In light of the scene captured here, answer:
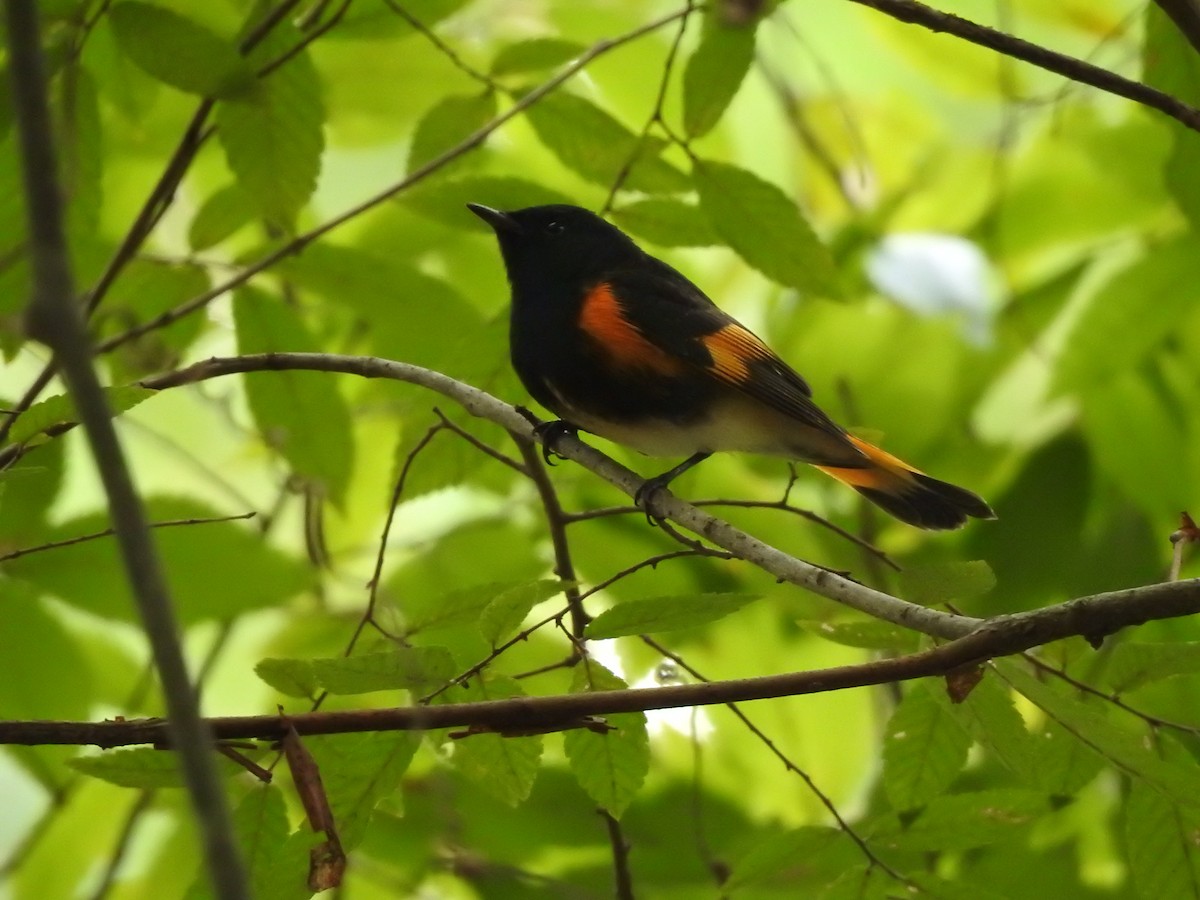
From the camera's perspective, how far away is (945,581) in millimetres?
1388

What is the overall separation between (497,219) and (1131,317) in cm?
125

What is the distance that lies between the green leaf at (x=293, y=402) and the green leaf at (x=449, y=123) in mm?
360

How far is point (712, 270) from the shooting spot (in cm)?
379

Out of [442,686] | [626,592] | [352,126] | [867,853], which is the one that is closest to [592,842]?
[626,592]

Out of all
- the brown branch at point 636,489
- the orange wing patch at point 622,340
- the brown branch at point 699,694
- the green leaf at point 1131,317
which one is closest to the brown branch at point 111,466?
the brown branch at point 699,694

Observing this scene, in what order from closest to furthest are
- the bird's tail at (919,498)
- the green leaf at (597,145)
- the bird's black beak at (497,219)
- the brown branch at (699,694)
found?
1. the brown branch at (699,694)
2. the green leaf at (597,145)
3. the bird's black beak at (497,219)
4. the bird's tail at (919,498)

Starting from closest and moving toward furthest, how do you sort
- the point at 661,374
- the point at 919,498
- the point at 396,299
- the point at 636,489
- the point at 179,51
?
1. the point at 179,51
2. the point at 636,489
3. the point at 396,299
4. the point at 661,374
5. the point at 919,498

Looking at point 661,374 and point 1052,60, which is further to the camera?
point 661,374

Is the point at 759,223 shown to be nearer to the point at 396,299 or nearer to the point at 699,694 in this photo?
the point at 396,299

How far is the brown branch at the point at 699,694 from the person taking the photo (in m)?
1.16

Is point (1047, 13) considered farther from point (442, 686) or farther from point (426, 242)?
point (442, 686)

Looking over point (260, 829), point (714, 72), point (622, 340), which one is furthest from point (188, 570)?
point (714, 72)

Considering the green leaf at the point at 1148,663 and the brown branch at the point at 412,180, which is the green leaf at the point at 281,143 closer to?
the brown branch at the point at 412,180

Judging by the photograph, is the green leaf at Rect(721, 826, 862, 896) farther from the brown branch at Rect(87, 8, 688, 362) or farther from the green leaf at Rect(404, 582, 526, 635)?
the brown branch at Rect(87, 8, 688, 362)
